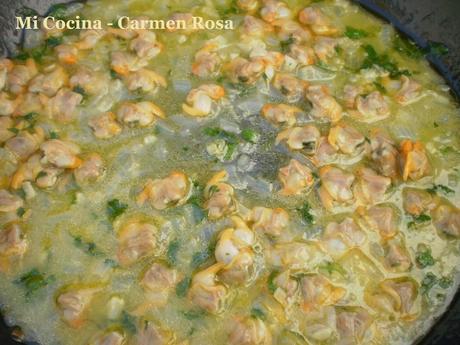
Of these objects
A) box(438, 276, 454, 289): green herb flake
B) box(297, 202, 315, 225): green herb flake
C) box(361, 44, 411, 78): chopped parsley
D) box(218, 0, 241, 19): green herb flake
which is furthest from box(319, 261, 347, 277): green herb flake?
box(218, 0, 241, 19): green herb flake

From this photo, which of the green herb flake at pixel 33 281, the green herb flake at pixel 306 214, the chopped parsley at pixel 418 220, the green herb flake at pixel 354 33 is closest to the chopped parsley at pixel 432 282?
the chopped parsley at pixel 418 220

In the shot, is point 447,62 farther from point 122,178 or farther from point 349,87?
point 122,178

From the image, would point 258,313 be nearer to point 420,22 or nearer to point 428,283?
point 428,283

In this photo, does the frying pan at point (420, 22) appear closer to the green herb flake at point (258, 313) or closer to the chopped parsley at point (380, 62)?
the chopped parsley at point (380, 62)

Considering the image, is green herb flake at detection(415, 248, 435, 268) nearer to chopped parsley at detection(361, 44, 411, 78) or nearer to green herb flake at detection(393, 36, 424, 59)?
chopped parsley at detection(361, 44, 411, 78)

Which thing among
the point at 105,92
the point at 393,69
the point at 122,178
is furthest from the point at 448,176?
the point at 105,92
